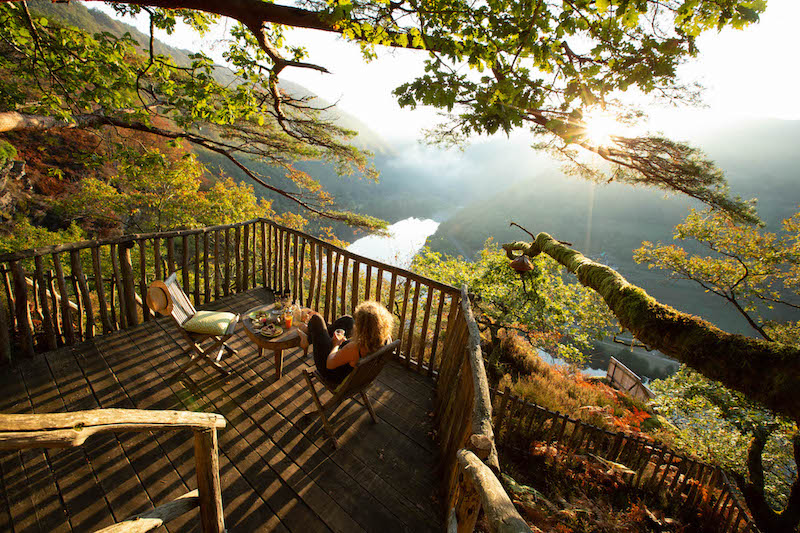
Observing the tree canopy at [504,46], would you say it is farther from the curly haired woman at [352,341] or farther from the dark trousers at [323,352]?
the dark trousers at [323,352]

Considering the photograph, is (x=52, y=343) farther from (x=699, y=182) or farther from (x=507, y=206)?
(x=507, y=206)

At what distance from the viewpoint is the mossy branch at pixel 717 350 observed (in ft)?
5.31

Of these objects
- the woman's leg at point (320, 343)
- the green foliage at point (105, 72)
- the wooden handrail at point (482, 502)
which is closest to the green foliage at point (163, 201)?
the green foliage at point (105, 72)

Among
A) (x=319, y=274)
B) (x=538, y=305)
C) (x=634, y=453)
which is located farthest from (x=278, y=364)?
(x=538, y=305)

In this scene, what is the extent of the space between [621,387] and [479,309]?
12.7m

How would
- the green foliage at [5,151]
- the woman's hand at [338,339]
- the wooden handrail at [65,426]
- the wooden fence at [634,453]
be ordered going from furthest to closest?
the wooden fence at [634,453]
the green foliage at [5,151]
the woman's hand at [338,339]
the wooden handrail at [65,426]

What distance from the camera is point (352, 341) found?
2.76 metres

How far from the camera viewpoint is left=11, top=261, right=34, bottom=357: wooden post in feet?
10.2

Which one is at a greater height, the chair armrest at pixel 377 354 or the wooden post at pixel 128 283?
the chair armrest at pixel 377 354

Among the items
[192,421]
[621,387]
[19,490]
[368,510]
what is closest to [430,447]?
[368,510]

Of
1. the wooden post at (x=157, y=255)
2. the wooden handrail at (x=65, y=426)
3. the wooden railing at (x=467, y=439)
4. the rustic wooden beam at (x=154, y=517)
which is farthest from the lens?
the wooden post at (x=157, y=255)

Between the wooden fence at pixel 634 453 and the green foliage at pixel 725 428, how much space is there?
1126 mm

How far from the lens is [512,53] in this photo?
261cm

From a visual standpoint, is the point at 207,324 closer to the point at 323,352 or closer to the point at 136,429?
the point at 323,352
